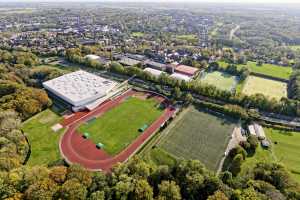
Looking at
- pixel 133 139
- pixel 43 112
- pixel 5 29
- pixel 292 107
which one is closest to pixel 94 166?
pixel 133 139

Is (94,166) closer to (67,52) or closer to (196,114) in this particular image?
(196,114)

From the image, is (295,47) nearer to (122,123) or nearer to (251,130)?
(251,130)

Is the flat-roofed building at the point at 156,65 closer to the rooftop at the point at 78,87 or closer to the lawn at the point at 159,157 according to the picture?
the rooftop at the point at 78,87

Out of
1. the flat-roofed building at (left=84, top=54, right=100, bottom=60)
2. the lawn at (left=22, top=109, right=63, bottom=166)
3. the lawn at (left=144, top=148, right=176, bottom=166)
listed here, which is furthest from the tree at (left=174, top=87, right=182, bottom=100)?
the flat-roofed building at (left=84, top=54, right=100, bottom=60)

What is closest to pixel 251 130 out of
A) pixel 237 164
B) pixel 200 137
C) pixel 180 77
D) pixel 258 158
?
pixel 258 158

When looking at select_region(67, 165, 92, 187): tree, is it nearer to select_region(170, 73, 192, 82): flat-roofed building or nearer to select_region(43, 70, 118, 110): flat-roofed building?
select_region(43, 70, 118, 110): flat-roofed building

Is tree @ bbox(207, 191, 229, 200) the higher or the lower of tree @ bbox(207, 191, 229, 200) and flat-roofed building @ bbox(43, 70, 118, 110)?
the lower

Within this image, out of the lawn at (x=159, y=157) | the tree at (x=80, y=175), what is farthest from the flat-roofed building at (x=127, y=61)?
the tree at (x=80, y=175)
